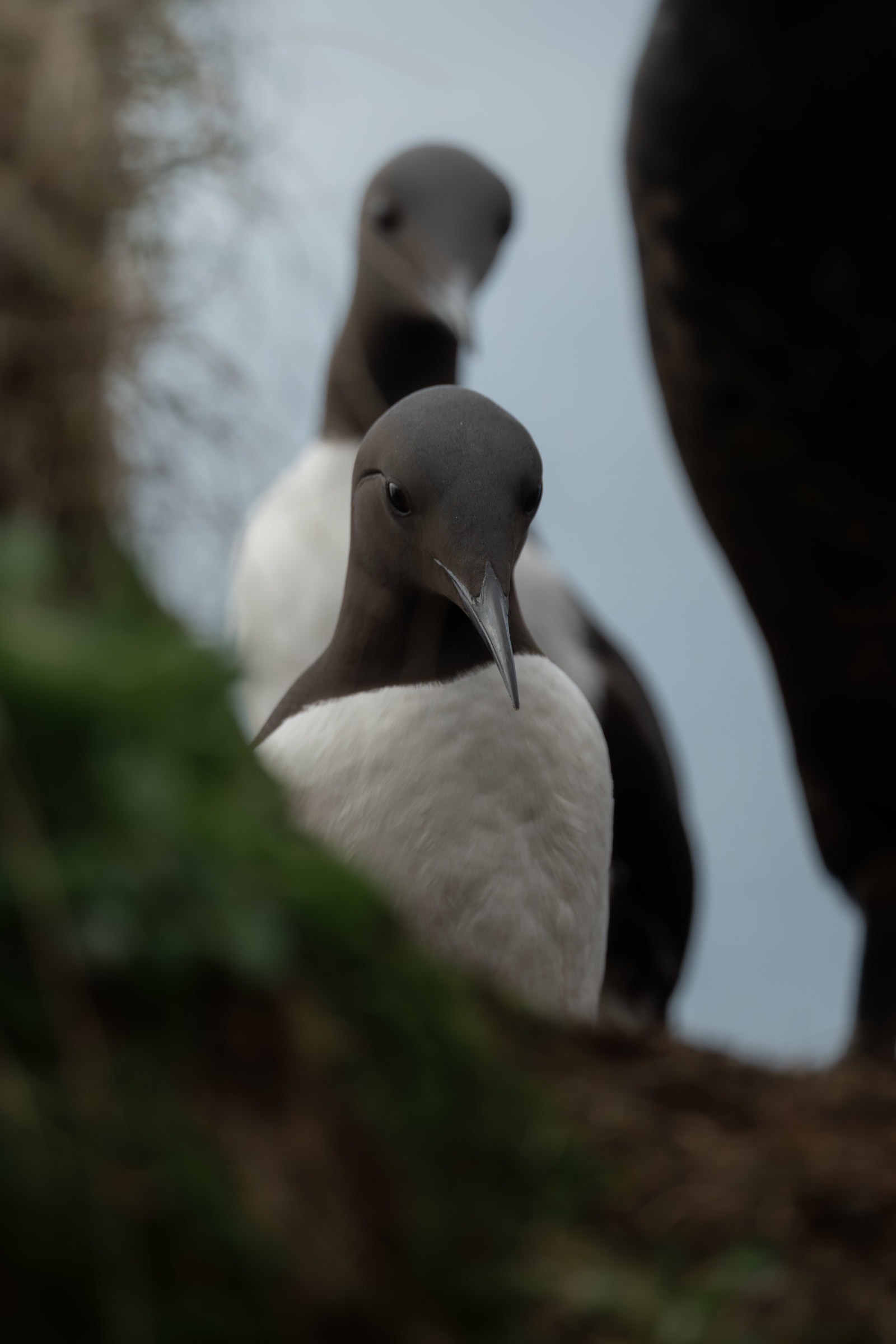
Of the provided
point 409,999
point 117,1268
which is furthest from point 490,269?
point 117,1268

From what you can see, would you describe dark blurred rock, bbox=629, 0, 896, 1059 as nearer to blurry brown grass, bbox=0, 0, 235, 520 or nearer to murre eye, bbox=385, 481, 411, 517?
murre eye, bbox=385, 481, 411, 517

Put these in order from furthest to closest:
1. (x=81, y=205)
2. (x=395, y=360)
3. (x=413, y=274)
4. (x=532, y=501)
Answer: (x=395, y=360) < (x=413, y=274) < (x=532, y=501) < (x=81, y=205)

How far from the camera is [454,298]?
4.46 metres

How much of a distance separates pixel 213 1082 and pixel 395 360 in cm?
395

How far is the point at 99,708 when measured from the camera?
4.98 feet

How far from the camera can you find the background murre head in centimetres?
299

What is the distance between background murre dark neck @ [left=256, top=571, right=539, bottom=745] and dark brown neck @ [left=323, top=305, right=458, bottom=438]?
1.89 meters

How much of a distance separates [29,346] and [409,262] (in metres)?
2.29

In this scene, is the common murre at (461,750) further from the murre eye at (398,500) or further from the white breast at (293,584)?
the white breast at (293,584)

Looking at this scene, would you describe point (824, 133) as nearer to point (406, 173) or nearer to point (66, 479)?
point (406, 173)

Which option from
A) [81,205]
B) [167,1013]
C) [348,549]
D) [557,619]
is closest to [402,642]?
[81,205]

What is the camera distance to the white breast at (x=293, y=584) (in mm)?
4887

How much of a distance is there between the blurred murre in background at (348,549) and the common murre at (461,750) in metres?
1.36

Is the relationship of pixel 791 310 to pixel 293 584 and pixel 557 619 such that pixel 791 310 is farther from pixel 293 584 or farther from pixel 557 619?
pixel 293 584
